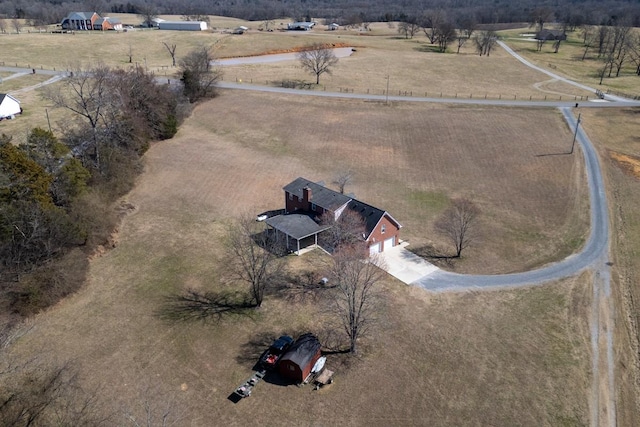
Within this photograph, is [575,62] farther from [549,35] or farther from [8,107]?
[8,107]

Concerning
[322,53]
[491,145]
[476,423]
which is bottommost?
[476,423]

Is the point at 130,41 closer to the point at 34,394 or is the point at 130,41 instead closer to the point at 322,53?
the point at 322,53

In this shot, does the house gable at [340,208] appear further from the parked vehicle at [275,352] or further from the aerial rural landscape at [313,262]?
the parked vehicle at [275,352]

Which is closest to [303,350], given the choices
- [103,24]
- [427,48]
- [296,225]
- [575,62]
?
[296,225]

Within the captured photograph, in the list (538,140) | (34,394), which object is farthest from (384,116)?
(34,394)

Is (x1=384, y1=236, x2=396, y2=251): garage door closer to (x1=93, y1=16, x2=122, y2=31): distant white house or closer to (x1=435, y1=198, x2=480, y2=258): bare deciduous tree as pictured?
(x1=435, y1=198, x2=480, y2=258): bare deciduous tree

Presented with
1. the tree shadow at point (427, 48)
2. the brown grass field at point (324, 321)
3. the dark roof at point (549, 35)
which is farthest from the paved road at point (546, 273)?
the dark roof at point (549, 35)

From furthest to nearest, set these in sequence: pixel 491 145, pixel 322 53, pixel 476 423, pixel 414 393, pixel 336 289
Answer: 1. pixel 322 53
2. pixel 491 145
3. pixel 336 289
4. pixel 414 393
5. pixel 476 423
